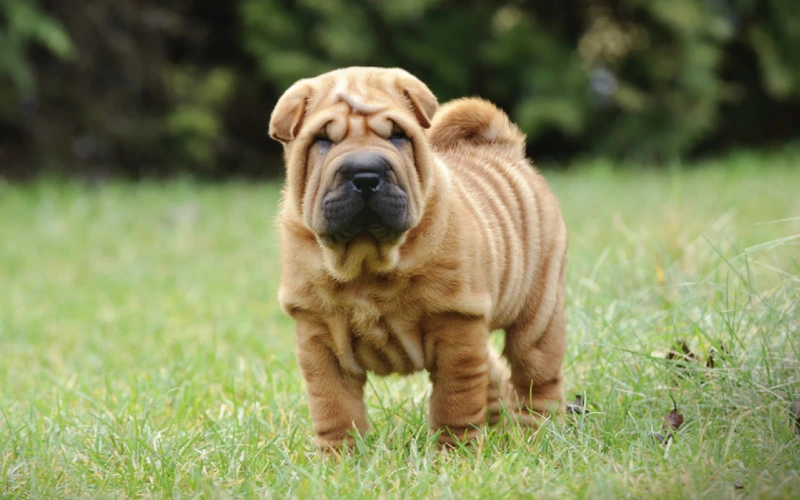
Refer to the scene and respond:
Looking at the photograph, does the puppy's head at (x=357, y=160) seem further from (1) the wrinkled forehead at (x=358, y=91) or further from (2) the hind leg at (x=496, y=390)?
(2) the hind leg at (x=496, y=390)

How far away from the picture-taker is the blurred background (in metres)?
11.0

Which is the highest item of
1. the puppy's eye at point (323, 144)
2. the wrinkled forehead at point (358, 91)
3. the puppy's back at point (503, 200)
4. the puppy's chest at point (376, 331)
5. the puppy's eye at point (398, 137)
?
the wrinkled forehead at point (358, 91)

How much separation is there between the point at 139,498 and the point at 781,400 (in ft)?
6.82

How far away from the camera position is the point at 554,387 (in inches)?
139

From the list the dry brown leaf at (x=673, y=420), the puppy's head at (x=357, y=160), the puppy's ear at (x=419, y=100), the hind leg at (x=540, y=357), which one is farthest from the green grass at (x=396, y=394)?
the puppy's ear at (x=419, y=100)

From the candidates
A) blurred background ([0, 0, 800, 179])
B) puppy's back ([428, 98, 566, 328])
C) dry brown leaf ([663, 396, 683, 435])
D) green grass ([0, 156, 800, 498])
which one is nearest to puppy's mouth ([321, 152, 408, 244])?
puppy's back ([428, 98, 566, 328])

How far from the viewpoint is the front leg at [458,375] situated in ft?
10.1

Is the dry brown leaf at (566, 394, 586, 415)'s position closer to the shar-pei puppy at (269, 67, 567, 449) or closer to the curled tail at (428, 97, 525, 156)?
the shar-pei puppy at (269, 67, 567, 449)

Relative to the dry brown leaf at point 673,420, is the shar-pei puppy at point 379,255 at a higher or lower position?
higher

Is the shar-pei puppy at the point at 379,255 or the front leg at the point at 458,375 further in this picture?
the front leg at the point at 458,375

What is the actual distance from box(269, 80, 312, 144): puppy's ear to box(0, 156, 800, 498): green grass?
1041 mm

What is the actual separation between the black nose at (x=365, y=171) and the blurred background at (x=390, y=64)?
811 centimetres

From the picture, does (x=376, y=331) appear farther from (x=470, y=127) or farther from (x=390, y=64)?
(x=390, y=64)

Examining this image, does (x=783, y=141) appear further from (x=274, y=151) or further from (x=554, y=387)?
(x=554, y=387)
